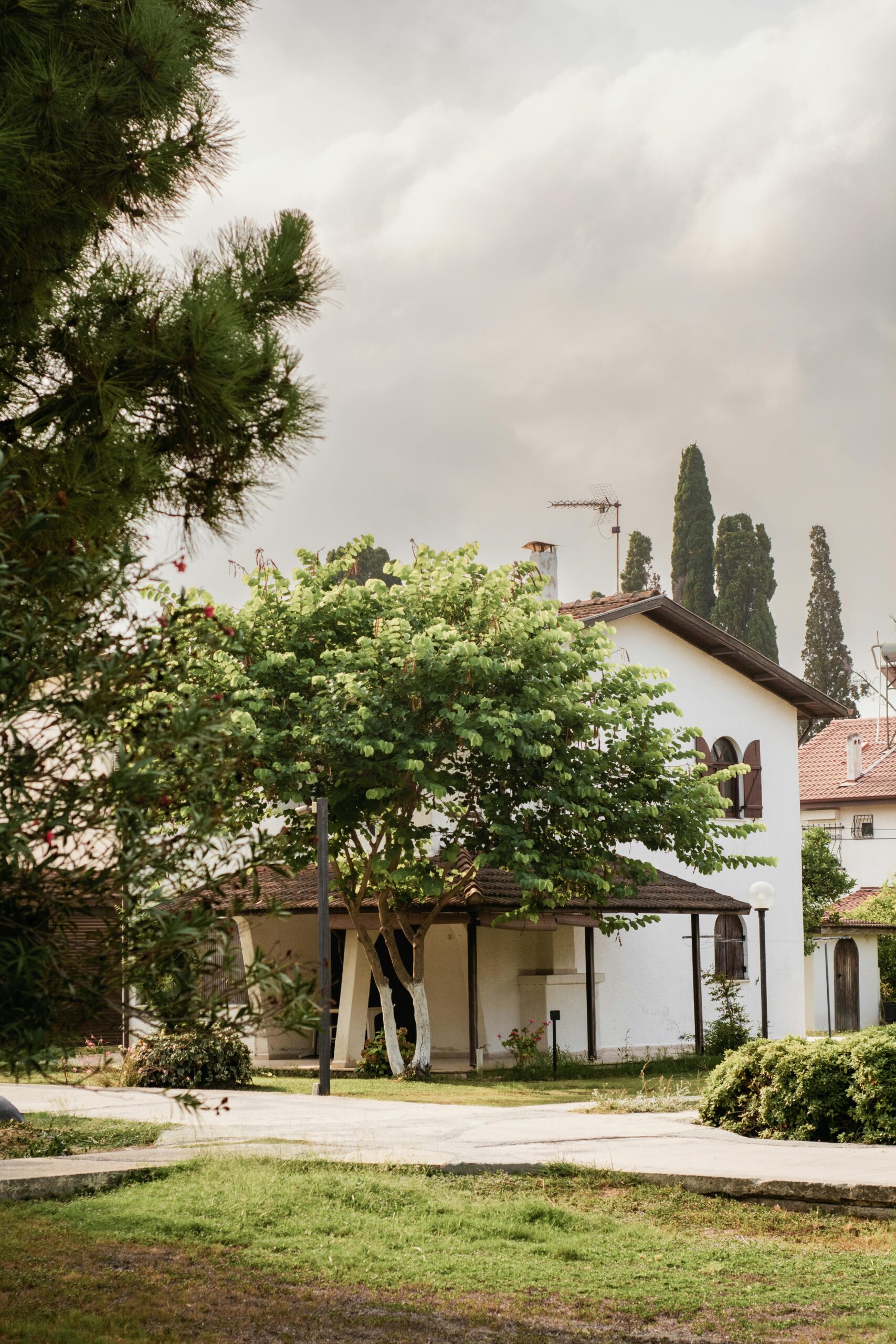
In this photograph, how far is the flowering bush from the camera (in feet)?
70.3

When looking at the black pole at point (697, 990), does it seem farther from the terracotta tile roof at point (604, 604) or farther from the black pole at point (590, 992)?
the terracotta tile roof at point (604, 604)

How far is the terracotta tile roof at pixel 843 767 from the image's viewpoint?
4284 centimetres

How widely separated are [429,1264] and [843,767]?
39.7m

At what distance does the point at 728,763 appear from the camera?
2877 centimetres

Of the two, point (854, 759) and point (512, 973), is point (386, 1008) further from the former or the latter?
point (854, 759)

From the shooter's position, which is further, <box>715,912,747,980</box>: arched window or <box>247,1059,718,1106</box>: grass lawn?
<box>715,912,747,980</box>: arched window

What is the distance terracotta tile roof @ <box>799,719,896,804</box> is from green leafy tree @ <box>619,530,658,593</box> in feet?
55.9

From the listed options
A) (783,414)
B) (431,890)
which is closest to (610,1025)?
(431,890)

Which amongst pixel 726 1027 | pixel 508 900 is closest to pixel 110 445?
pixel 508 900

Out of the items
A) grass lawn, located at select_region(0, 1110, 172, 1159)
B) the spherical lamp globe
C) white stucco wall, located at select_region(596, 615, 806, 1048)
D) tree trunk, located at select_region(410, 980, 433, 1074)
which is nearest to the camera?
grass lawn, located at select_region(0, 1110, 172, 1159)

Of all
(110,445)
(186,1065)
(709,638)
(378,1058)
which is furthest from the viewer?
(709,638)

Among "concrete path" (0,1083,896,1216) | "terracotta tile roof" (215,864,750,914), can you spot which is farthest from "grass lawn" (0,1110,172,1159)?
"terracotta tile roof" (215,864,750,914)

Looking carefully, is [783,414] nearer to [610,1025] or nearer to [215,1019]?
[610,1025]

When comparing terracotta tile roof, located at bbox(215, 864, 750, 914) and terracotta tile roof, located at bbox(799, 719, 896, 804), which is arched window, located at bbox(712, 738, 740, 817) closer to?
terracotta tile roof, located at bbox(215, 864, 750, 914)
